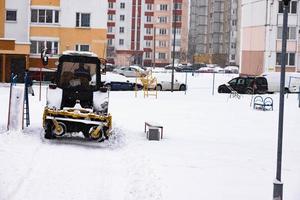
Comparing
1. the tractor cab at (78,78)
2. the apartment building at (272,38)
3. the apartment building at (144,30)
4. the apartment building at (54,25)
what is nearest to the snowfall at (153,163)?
the tractor cab at (78,78)

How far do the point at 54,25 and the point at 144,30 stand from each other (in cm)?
6228

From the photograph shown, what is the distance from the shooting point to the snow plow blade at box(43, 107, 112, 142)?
16719mm

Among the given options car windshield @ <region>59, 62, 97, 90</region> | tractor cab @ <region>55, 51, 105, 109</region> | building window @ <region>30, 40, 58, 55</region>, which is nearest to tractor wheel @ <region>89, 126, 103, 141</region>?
tractor cab @ <region>55, 51, 105, 109</region>

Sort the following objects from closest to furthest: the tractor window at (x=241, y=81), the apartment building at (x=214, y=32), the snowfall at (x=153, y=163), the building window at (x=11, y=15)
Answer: the snowfall at (x=153, y=163) → the tractor window at (x=241, y=81) → the building window at (x=11, y=15) → the apartment building at (x=214, y=32)

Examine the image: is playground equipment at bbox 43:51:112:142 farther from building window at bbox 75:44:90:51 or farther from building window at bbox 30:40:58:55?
building window at bbox 75:44:90:51

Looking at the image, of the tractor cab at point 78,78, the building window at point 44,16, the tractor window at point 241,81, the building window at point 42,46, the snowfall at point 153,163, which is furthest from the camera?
the building window at point 44,16

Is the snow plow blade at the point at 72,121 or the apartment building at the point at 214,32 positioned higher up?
the apartment building at the point at 214,32

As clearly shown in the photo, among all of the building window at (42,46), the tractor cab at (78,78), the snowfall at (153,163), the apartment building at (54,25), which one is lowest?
the snowfall at (153,163)

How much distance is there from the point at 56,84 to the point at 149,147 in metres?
3.52

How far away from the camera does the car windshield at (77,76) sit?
1800cm

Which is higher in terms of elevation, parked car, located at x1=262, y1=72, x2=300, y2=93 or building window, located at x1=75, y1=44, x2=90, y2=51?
building window, located at x1=75, y1=44, x2=90, y2=51

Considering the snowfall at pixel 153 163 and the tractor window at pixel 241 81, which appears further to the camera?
the tractor window at pixel 241 81

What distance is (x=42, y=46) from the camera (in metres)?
50.0

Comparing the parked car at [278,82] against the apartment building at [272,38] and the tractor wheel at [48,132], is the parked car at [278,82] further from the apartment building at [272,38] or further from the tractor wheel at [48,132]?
the tractor wheel at [48,132]
